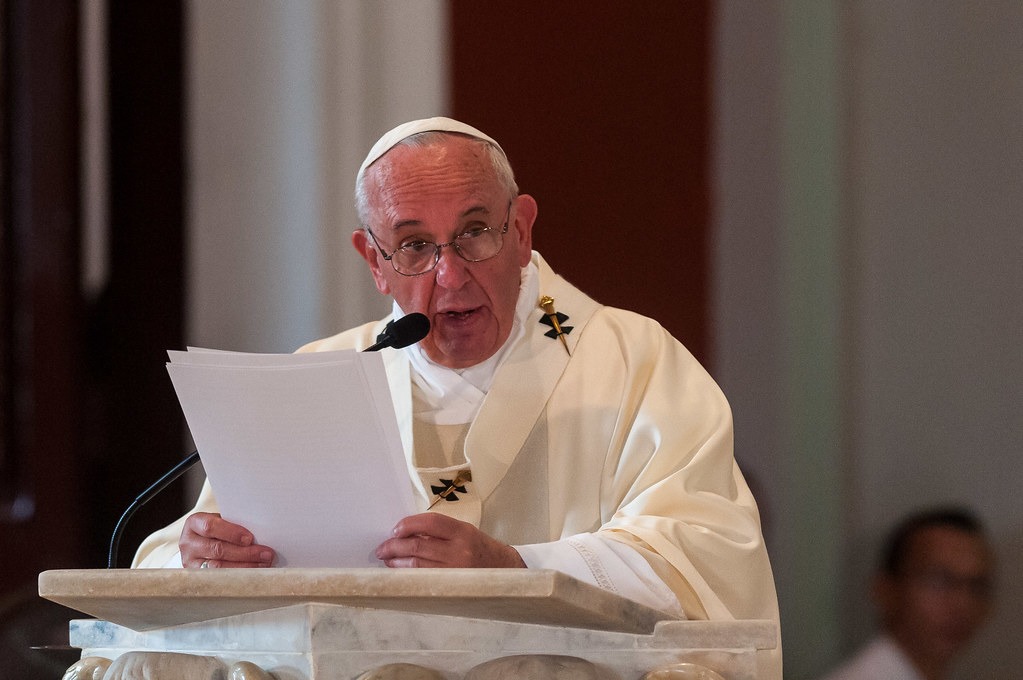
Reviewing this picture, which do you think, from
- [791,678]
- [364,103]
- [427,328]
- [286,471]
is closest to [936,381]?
[791,678]

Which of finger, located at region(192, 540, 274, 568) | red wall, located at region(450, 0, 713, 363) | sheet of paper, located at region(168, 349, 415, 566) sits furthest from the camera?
red wall, located at region(450, 0, 713, 363)

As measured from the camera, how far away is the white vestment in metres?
2.65

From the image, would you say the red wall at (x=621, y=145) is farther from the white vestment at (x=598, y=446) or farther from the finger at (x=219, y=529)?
the finger at (x=219, y=529)

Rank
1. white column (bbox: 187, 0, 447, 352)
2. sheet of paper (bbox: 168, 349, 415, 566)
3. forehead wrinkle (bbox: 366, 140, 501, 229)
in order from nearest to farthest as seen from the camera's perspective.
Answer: sheet of paper (bbox: 168, 349, 415, 566) → forehead wrinkle (bbox: 366, 140, 501, 229) → white column (bbox: 187, 0, 447, 352)

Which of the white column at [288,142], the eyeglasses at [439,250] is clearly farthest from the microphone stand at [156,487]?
the white column at [288,142]

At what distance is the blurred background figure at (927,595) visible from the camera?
14.4 ft

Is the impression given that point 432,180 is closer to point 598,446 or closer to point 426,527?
point 598,446

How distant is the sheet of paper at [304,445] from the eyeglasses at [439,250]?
0.77m

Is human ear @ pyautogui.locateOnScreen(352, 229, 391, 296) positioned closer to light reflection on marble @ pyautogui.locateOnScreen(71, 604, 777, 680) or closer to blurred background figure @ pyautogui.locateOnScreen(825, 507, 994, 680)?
light reflection on marble @ pyautogui.locateOnScreen(71, 604, 777, 680)

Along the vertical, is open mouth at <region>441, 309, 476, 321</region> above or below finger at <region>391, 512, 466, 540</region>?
above

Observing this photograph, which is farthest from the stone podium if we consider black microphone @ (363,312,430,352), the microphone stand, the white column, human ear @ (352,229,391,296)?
the white column

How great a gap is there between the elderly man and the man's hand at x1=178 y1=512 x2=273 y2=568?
→ 0.35 metres

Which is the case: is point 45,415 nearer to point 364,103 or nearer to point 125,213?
point 125,213

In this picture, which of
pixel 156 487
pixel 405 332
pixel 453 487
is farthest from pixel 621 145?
pixel 156 487
